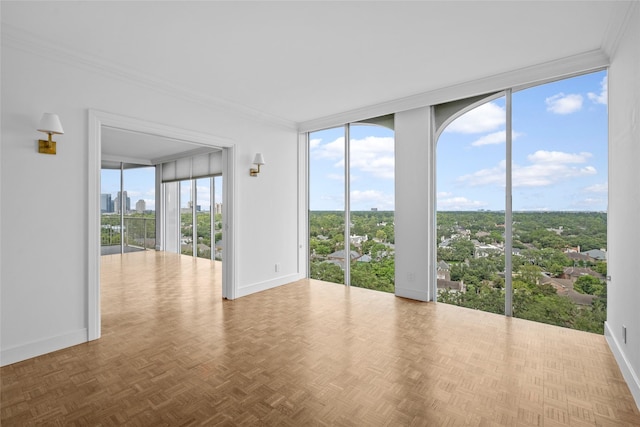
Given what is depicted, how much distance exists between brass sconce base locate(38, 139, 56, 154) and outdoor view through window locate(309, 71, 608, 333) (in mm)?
3820

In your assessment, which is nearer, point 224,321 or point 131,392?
point 131,392

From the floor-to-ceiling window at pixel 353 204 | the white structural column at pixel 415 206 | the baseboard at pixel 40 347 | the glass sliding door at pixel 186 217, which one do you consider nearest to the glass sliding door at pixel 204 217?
the glass sliding door at pixel 186 217

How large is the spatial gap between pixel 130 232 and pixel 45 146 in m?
7.14

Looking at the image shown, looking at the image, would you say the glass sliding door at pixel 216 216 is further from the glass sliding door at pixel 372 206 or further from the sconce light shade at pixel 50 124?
the sconce light shade at pixel 50 124

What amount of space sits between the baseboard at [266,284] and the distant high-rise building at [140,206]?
6192 millimetres

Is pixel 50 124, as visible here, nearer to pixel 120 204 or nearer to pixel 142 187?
pixel 120 204

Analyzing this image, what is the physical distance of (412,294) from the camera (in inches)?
177

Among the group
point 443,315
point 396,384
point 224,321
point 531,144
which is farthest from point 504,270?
point 224,321

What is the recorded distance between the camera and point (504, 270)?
3.84m

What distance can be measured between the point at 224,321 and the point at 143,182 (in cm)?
735

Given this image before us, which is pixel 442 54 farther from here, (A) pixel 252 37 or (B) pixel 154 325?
(B) pixel 154 325

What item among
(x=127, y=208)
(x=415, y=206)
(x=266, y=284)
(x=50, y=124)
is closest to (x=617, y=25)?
(x=415, y=206)

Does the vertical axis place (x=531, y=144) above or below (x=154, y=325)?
above

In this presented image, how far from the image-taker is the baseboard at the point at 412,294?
438 centimetres
